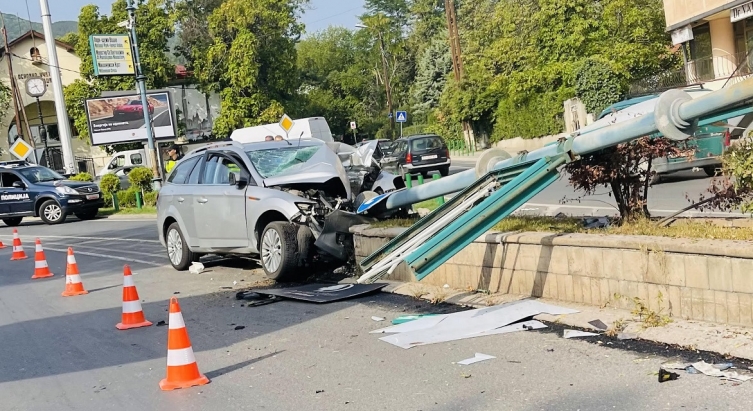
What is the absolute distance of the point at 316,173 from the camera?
10.9m

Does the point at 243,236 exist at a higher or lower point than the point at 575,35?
lower

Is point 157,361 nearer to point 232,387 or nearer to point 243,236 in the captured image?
point 232,387

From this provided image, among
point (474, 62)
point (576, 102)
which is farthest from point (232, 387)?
point (474, 62)

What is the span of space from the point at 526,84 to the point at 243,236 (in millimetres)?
33410

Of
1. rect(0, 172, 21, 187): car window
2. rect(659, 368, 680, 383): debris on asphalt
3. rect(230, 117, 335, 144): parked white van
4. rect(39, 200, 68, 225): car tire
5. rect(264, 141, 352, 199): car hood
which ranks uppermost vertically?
rect(230, 117, 335, 144): parked white van

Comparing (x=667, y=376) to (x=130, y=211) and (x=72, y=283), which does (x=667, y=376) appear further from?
(x=130, y=211)

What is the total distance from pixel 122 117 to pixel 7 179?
563 inches

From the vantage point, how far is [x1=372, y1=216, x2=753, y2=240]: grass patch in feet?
20.9

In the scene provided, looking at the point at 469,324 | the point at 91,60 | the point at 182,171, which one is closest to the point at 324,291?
the point at 469,324

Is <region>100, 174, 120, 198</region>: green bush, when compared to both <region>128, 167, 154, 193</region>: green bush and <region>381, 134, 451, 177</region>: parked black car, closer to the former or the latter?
<region>128, 167, 154, 193</region>: green bush

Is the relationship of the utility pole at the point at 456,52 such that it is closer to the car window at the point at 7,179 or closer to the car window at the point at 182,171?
the car window at the point at 7,179

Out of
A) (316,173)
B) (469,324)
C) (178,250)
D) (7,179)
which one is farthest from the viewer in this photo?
(7,179)

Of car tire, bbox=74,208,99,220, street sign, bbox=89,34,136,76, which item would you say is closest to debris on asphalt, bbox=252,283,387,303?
car tire, bbox=74,208,99,220

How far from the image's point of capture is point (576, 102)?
38.9m
